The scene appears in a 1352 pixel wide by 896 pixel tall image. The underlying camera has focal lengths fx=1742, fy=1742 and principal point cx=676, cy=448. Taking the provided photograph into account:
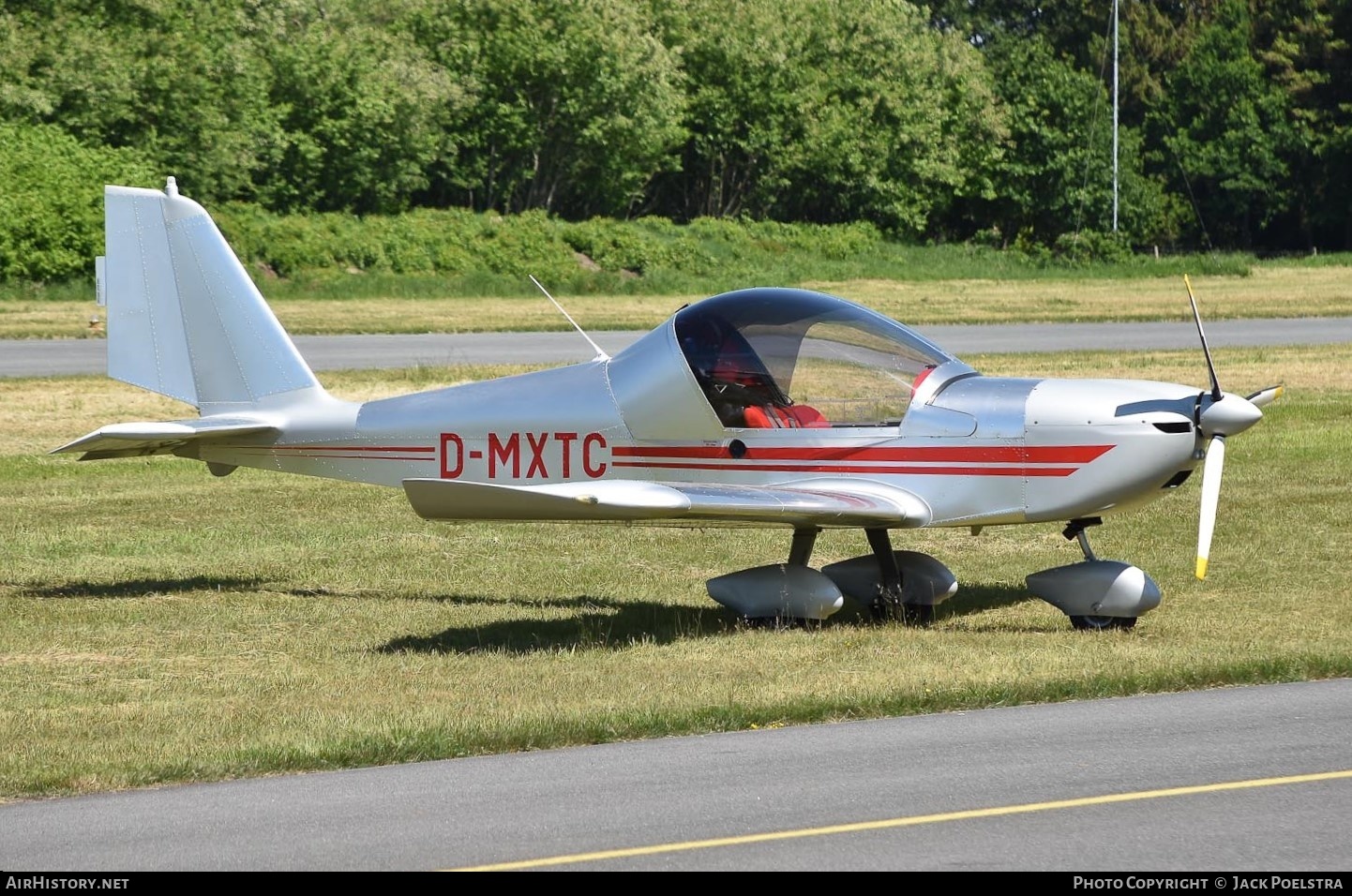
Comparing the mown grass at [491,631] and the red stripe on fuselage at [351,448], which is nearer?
the mown grass at [491,631]

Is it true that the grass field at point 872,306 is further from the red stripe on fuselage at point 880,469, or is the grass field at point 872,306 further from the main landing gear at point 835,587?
the red stripe on fuselage at point 880,469

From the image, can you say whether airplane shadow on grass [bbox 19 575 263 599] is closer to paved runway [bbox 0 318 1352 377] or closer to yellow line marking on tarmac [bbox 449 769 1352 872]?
yellow line marking on tarmac [bbox 449 769 1352 872]

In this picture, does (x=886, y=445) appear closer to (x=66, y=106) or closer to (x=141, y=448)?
(x=141, y=448)

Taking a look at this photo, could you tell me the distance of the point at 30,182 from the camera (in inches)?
1576

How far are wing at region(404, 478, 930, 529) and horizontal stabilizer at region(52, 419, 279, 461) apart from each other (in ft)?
8.47

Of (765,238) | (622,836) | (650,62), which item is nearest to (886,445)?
(622,836)

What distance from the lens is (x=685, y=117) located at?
61469 mm

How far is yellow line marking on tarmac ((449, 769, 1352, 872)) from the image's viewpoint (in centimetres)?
573

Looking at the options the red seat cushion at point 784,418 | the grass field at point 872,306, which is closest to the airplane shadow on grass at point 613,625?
the red seat cushion at point 784,418

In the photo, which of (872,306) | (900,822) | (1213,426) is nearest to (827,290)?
(872,306)

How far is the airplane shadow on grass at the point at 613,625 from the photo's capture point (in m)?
10.2

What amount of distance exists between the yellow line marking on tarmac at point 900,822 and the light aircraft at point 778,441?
278 cm

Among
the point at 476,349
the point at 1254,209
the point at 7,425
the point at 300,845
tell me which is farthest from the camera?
the point at 1254,209

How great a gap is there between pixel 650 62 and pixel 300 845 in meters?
53.5
